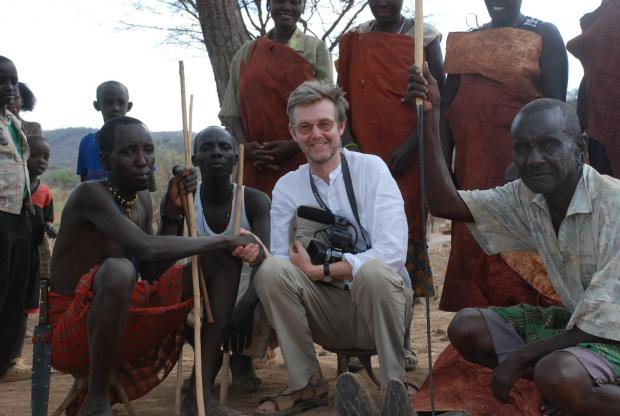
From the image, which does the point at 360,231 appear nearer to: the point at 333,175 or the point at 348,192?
the point at 348,192

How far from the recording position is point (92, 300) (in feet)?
12.9

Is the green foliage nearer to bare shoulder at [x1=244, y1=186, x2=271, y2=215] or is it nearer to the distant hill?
the distant hill

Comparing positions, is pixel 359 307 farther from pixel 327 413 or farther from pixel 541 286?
pixel 541 286

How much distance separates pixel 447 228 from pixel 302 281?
39.6 ft

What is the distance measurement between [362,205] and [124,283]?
1.14 m

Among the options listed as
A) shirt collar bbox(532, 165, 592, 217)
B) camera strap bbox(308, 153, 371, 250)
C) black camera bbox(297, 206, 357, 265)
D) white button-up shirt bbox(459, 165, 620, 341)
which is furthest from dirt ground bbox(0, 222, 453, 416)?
shirt collar bbox(532, 165, 592, 217)

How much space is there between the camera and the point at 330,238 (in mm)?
4230

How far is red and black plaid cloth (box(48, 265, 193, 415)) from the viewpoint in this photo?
4012mm

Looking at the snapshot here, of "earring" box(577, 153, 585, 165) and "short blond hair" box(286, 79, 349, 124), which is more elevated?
"short blond hair" box(286, 79, 349, 124)

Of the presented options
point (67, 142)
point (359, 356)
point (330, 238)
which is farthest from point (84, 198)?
point (67, 142)

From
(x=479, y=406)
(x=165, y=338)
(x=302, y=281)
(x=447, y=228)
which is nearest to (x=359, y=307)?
(x=302, y=281)

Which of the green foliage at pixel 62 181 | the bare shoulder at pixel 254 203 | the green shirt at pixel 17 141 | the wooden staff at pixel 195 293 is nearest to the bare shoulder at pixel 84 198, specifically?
the wooden staff at pixel 195 293

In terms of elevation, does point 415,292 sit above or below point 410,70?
below

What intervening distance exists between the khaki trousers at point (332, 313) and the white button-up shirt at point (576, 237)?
496mm
